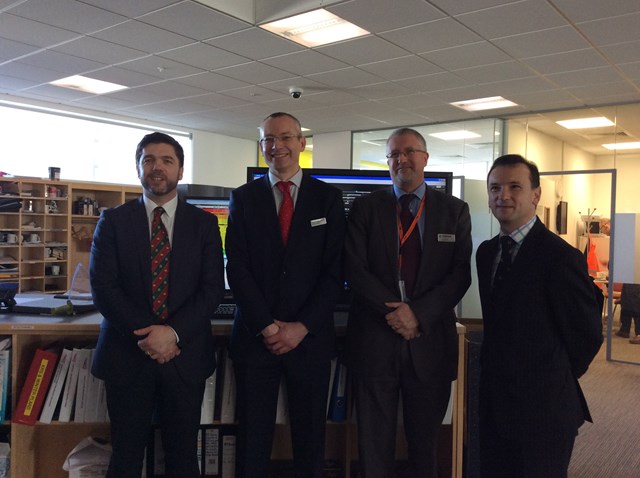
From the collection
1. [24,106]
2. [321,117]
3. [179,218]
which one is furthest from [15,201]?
[179,218]

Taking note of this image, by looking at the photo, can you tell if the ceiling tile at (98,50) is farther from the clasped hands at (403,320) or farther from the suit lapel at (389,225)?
the clasped hands at (403,320)

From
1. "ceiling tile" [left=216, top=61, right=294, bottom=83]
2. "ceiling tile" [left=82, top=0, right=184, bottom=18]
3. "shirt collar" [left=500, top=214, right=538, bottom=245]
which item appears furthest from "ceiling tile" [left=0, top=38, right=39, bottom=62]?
"shirt collar" [left=500, top=214, right=538, bottom=245]

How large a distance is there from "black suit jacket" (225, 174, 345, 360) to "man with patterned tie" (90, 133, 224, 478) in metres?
0.12

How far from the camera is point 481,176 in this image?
804 centimetres

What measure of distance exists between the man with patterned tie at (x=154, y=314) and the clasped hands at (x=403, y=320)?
25.9 inches

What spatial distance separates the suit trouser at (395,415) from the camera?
198cm

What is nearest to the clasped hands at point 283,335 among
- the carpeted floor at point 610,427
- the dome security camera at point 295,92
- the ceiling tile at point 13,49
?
the carpeted floor at point 610,427

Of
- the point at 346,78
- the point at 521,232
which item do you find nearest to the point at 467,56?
the point at 346,78

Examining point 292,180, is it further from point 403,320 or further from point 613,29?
point 613,29

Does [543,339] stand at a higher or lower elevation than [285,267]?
lower

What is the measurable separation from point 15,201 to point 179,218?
20.4 ft

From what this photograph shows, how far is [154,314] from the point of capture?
6.34 feet

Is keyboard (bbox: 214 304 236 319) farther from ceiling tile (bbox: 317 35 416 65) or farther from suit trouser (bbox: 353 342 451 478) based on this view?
ceiling tile (bbox: 317 35 416 65)

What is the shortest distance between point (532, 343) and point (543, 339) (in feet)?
0.11
